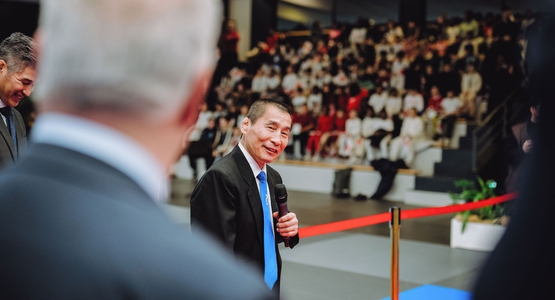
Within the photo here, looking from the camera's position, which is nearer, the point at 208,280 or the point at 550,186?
the point at 208,280

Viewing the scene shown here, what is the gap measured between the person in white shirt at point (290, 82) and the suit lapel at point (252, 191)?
14.8 meters

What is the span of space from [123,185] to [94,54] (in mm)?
185

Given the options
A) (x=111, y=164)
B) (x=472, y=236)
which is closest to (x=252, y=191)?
(x=111, y=164)

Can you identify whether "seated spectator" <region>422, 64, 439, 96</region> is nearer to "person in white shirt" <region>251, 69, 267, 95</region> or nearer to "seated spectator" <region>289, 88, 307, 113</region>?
"seated spectator" <region>289, 88, 307, 113</region>

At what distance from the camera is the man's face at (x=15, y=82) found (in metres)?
3.06

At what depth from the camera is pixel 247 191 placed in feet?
9.75

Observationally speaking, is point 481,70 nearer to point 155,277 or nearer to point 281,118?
point 281,118

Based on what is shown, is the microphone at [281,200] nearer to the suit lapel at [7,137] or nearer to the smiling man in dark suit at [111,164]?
the suit lapel at [7,137]

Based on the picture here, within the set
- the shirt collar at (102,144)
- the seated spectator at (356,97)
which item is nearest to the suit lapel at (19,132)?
the shirt collar at (102,144)

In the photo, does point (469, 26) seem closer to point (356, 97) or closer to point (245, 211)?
point (356, 97)

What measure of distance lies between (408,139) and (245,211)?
11.1 meters

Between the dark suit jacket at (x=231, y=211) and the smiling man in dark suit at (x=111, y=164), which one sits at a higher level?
the smiling man in dark suit at (x=111, y=164)

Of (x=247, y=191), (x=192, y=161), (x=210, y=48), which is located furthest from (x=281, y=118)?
(x=192, y=161)

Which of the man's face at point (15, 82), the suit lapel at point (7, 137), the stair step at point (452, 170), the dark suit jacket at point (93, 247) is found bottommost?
the stair step at point (452, 170)
